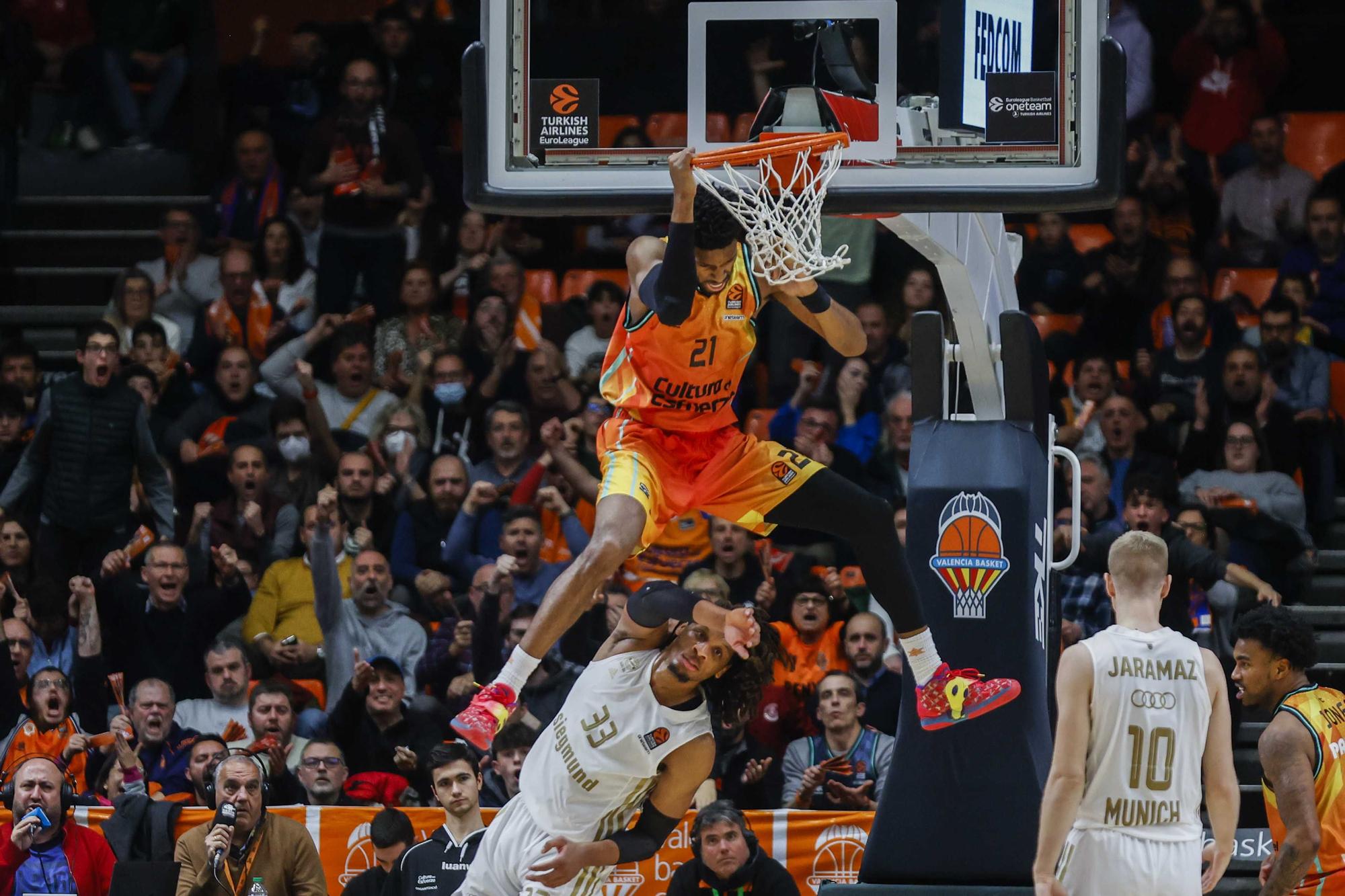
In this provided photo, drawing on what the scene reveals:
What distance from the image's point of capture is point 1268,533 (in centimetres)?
1189

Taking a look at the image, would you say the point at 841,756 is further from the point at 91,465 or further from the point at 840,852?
the point at 91,465

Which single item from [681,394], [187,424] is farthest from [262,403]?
[681,394]

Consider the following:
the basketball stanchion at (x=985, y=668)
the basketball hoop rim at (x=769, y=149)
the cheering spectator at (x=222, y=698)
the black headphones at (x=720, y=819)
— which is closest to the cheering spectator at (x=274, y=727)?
the cheering spectator at (x=222, y=698)

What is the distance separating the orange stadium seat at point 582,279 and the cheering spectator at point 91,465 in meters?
2.96

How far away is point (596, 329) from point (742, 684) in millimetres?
5794

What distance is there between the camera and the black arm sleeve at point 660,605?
7645mm

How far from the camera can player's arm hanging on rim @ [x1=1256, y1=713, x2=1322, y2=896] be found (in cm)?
802

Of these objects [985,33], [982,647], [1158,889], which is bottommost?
[1158,889]

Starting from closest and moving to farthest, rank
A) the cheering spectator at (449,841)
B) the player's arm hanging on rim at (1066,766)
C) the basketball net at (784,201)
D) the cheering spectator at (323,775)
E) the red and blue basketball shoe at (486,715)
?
the player's arm hanging on rim at (1066,766), the red and blue basketball shoe at (486,715), the basketball net at (784,201), the cheering spectator at (449,841), the cheering spectator at (323,775)

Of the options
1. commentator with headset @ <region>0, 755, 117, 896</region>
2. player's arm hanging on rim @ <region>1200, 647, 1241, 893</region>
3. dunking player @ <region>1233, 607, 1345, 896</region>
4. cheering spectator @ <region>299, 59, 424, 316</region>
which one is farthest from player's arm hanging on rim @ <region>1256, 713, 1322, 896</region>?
cheering spectator @ <region>299, 59, 424, 316</region>

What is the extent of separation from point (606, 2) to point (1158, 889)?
6251mm

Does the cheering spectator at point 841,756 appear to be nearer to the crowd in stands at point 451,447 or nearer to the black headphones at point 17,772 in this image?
the crowd in stands at point 451,447

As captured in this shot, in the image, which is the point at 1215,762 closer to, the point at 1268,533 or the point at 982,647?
the point at 982,647

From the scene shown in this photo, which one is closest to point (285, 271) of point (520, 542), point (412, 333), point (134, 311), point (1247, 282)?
point (134, 311)
